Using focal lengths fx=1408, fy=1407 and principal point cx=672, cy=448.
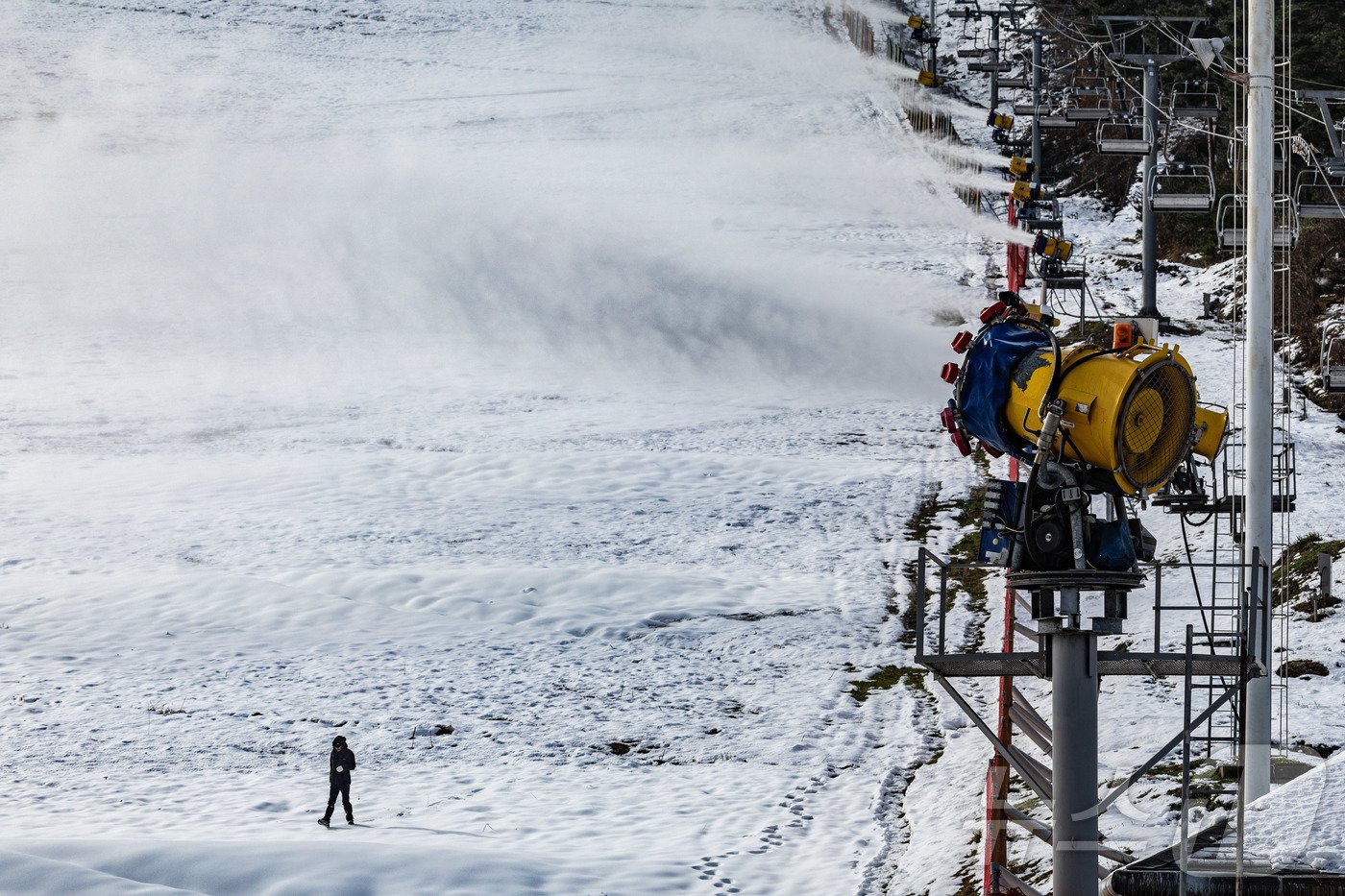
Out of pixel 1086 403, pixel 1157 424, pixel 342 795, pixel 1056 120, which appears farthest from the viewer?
pixel 1056 120

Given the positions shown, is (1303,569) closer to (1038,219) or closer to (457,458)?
(457,458)

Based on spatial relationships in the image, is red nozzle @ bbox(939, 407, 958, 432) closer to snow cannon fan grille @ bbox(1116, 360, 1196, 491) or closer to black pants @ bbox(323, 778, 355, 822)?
snow cannon fan grille @ bbox(1116, 360, 1196, 491)

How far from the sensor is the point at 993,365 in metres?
10.3

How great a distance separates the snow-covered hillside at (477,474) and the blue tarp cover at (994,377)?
269 inches

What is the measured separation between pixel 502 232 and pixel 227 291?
1180 cm

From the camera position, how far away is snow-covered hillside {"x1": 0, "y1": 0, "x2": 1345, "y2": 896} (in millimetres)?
19484

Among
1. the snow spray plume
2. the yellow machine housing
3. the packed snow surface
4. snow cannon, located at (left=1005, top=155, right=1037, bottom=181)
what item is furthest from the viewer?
the snow spray plume

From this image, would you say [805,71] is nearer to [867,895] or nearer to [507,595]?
[507,595]

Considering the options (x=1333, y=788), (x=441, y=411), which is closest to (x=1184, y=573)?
(x=1333, y=788)

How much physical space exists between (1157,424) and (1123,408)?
0.49 metres

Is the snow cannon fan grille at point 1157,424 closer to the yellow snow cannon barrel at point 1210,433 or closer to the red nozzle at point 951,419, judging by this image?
the yellow snow cannon barrel at point 1210,433

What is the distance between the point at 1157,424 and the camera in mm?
9688

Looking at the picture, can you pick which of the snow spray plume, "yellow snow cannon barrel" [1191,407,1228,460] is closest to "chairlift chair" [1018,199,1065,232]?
the snow spray plume

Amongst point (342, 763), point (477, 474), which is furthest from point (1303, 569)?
point (477, 474)
